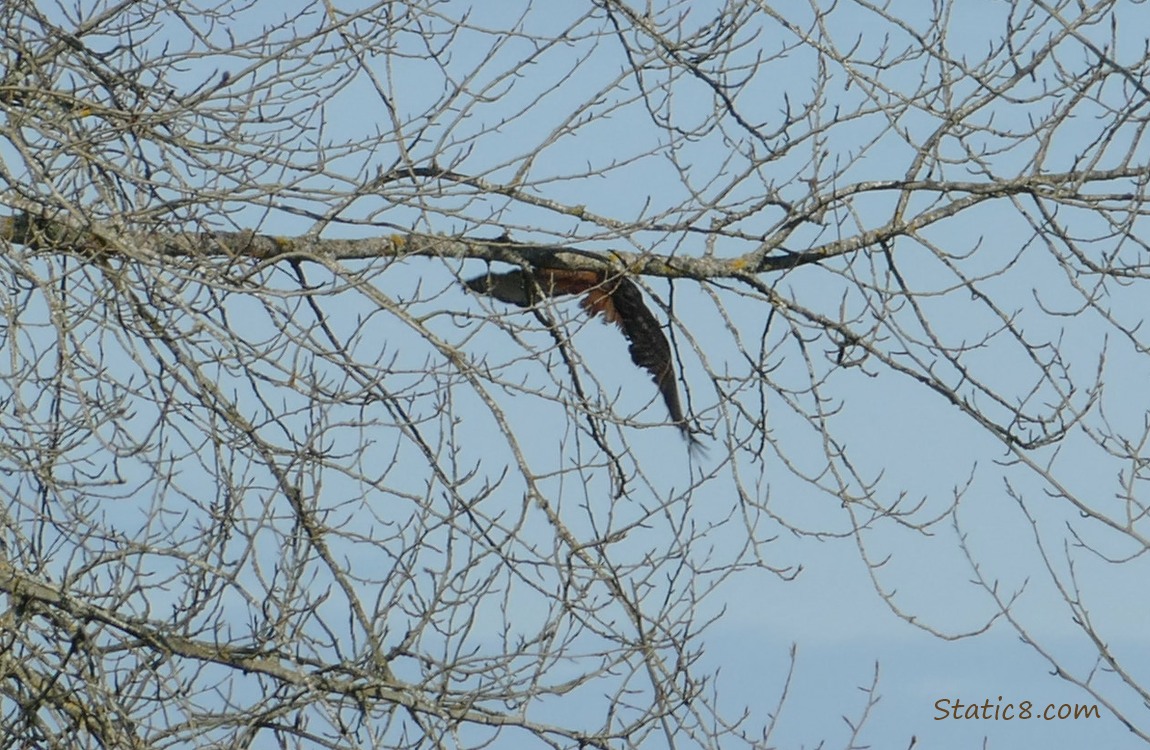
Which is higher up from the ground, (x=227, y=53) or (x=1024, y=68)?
(x=1024, y=68)

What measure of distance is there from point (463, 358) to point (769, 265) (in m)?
1.42

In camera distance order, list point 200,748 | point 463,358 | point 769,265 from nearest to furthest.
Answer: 1. point 200,748
2. point 463,358
3. point 769,265

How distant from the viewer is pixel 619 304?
564 cm

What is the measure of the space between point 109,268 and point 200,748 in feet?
4.64

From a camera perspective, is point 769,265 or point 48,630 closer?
point 48,630

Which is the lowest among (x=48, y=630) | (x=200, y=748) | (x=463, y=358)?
(x=200, y=748)

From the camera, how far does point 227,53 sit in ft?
15.8

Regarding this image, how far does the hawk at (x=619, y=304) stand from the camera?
558cm

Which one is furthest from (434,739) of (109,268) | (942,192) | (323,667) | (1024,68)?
(1024,68)

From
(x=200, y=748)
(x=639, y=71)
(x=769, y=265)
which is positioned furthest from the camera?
(x=769, y=265)

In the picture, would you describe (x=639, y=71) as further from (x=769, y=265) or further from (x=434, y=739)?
(x=434, y=739)

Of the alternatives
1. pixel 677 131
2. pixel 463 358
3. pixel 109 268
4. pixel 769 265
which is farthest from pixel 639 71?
Answer: pixel 109 268

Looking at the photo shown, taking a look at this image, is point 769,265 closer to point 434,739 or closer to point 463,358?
point 463,358

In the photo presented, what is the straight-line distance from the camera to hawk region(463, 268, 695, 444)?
5578mm
